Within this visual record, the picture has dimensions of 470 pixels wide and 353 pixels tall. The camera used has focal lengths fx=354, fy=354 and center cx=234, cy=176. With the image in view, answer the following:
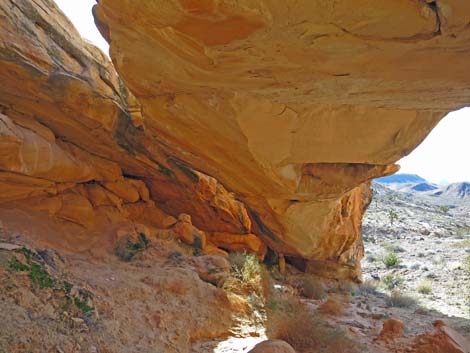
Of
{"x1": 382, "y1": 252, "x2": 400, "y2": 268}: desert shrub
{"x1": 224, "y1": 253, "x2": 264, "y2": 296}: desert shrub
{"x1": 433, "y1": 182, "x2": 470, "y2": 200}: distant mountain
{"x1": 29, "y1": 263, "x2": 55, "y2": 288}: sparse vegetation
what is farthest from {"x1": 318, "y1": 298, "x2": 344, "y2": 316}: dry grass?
{"x1": 433, "y1": 182, "x2": 470, "y2": 200}: distant mountain

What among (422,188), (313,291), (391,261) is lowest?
(313,291)

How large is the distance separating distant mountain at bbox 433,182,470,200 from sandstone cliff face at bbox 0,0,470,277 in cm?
6692

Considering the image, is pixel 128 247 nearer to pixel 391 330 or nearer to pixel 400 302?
pixel 391 330

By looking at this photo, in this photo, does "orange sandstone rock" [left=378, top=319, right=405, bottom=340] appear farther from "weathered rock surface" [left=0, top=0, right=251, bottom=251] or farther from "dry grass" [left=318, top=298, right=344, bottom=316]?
"weathered rock surface" [left=0, top=0, right=251, bottom=251]

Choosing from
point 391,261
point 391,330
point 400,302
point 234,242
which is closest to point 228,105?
point 391,330

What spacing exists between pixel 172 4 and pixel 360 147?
3843mm

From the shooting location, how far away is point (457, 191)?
6856 centimetres

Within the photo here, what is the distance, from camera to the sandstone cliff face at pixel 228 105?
243 cm

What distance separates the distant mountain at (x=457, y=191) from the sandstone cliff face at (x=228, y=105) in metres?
66.9

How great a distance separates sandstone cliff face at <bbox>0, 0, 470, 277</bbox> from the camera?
243 centimetres

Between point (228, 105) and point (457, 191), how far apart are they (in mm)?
77456

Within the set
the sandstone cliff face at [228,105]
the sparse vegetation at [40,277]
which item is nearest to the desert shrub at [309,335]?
the sandstone cliff face at [228,105]

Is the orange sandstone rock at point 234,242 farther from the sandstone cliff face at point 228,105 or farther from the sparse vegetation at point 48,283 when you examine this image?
the sparse vegetation at point 48,283

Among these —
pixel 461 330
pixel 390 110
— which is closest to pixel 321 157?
pixel 390 110
